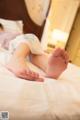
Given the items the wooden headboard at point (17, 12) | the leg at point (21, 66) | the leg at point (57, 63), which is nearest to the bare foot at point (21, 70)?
the leg at point (21, 66)

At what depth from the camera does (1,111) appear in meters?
0.74

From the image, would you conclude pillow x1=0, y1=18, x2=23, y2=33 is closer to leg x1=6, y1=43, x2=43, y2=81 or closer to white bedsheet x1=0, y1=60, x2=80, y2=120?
leg x1=6, y1=43, x2=43, y2=81

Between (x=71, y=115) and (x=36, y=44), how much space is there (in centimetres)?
81

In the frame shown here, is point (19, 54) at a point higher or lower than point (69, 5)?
higher

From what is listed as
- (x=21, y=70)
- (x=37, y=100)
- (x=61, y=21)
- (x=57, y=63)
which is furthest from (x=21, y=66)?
(x=61, y=21)

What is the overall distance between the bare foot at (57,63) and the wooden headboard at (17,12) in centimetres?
151

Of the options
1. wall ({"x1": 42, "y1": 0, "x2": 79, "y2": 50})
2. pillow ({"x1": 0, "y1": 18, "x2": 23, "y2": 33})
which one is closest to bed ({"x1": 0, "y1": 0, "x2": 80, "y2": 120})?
pillow ({"x1": 0, "y1": 18, "x2": 23, "y2": 33})

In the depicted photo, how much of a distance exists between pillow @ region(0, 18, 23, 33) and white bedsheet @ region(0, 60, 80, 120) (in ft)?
4.77

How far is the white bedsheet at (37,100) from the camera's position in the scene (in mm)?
762

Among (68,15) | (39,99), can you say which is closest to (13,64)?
(39,99)

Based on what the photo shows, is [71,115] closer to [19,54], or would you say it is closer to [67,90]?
[67,90]

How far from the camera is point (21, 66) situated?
1.16m

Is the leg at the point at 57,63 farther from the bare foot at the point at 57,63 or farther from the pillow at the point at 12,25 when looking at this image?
the pillow at the point at 12,25

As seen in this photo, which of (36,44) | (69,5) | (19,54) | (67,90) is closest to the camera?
(67,90)
